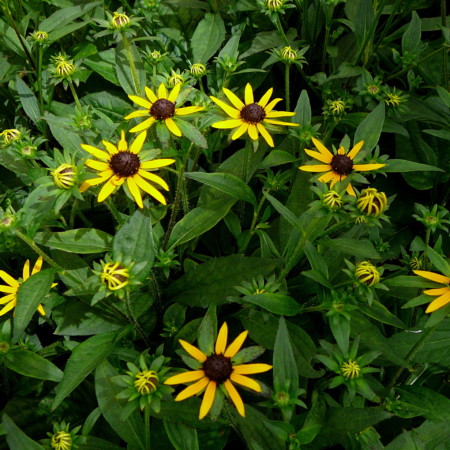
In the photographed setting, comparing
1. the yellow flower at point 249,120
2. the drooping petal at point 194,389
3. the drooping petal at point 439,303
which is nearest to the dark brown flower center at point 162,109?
the yellow flower at point 249,120

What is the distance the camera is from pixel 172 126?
4.45ft

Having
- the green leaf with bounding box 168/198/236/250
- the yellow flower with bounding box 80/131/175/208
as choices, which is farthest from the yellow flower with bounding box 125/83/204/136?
the green leaf with bounding box 168/198/236/250

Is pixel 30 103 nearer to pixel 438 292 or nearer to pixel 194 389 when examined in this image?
pixel 194 389

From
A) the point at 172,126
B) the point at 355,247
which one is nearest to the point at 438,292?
the point at 355,247

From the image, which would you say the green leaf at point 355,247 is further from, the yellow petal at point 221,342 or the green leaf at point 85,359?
the green leaf at point 85,359

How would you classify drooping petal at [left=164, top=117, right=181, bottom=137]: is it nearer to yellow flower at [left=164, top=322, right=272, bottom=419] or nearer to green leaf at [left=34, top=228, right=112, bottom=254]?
green leaf at [left=34, top=228, right=112, bottom=254]

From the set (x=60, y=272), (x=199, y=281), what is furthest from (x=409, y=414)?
(x=60, y=272)

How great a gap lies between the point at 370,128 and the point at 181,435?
1033 millimetres

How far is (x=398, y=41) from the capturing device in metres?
2.45

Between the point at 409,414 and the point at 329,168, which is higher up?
the point at 329,168

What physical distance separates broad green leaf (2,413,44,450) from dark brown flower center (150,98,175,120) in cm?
80

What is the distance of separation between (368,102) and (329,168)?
0.57 meters

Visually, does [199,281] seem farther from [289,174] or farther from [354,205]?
[354,205]

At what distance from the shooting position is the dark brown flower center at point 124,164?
49.0 inches
